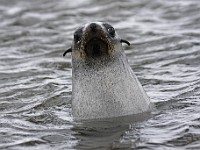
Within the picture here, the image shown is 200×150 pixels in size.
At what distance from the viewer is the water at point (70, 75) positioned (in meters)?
8.08

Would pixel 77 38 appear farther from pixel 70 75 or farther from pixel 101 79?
pixel 70 75

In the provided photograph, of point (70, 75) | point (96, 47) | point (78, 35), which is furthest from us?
point (70, 75)

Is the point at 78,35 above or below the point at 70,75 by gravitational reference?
above

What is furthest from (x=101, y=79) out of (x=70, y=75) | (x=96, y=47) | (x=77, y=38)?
(x=70, y=75)

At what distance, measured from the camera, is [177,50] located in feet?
42.7

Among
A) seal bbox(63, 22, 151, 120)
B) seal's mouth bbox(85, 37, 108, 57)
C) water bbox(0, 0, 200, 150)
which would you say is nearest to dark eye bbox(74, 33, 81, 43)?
seal bbox(63, 22, 151, 120)

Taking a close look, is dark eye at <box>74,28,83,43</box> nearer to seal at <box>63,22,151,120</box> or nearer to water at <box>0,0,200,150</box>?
seal at <box>63,22,151,120</box>

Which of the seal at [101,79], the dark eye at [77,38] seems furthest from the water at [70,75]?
the dark eye at [77,38]

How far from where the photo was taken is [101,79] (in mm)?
8695

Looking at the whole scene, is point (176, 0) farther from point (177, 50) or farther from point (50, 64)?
point (50, 64)

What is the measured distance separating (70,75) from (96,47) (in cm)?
322

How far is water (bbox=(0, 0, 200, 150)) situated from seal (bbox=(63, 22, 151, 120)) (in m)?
0.18

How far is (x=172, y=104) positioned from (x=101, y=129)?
1412 mm

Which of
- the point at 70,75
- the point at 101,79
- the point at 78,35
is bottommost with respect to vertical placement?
the point at 70,75
